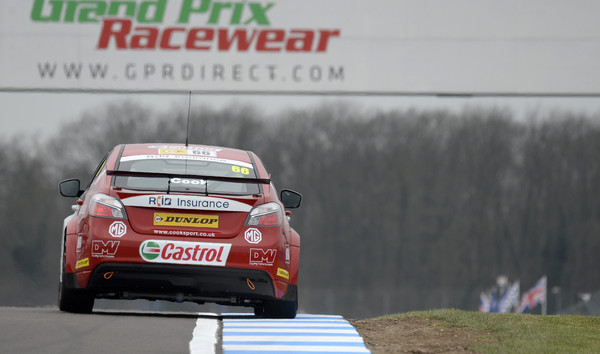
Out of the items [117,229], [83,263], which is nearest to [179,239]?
[117,229]

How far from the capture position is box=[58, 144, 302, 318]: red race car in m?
9.26

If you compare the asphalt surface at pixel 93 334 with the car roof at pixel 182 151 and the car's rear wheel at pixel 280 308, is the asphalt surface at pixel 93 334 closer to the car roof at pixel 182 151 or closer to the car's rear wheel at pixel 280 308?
the car's rear wheel at pixel 280 308

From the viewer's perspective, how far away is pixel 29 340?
7.72 meters

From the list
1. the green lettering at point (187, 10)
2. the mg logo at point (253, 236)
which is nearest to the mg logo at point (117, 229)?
the mg logo at point (253, 236)

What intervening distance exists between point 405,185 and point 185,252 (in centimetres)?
4713

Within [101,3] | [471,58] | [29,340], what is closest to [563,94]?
[471,58]

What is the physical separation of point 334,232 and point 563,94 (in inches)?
931

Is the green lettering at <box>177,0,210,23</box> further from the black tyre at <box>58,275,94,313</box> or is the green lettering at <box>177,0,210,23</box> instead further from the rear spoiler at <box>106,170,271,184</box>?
the rear spoiler at <box>106,170,271,184</box>

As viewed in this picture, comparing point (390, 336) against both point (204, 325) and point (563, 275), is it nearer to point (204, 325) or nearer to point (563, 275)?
point (204, 325)

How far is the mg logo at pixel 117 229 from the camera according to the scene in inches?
364

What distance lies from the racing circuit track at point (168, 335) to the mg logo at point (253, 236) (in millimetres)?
641

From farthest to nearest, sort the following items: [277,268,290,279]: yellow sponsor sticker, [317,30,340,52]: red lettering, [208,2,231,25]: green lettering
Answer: [208,2,231,25]: green lettering → [317,30,340,52]: red lettering → [277,268,290,279]: yellow sponsor sticker

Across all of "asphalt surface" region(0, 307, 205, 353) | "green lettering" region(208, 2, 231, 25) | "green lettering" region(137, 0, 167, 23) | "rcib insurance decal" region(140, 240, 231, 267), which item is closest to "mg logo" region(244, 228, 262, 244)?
"rcib insurance decal" region(140, 240, 231, 267)

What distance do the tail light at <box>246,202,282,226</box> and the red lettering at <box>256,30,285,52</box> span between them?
75.4 ft
